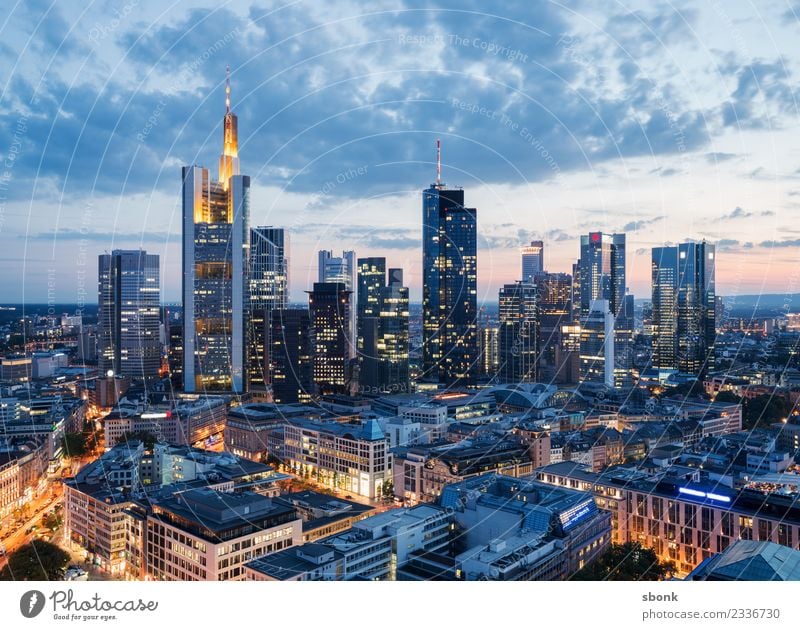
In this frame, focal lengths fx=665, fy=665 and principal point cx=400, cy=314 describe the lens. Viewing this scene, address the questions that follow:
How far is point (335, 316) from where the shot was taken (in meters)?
19.6

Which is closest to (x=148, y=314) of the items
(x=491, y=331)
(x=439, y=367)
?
(x=439, y=367)

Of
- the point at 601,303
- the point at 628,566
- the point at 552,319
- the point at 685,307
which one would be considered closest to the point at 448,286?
the point at 552,319

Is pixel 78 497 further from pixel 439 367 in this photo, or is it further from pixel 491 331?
pixel 491 331

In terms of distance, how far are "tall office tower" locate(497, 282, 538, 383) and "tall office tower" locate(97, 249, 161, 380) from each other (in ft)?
35.5

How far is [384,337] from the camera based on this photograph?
65.7 ft

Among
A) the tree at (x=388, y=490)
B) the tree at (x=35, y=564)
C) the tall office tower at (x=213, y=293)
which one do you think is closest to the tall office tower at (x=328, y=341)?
the tall office tower at (x=213, y=293)

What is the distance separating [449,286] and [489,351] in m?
2.61

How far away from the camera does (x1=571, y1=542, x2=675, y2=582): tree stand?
5887 millimetres

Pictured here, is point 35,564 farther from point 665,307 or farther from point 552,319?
point 665,307

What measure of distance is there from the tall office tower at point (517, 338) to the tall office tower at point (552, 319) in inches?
13.9

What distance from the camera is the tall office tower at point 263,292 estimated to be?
18562 millimetres

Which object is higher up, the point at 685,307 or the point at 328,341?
the point at 685,307

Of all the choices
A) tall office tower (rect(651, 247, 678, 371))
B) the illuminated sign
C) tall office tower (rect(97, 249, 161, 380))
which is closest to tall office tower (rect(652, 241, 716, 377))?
tall office tower (rect(651, 247, 678, 371))

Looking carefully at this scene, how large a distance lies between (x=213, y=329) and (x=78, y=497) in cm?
1061
